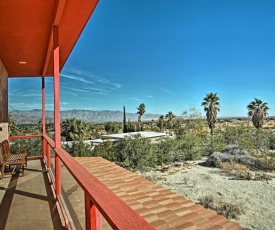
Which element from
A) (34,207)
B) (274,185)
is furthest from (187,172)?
(34,207)

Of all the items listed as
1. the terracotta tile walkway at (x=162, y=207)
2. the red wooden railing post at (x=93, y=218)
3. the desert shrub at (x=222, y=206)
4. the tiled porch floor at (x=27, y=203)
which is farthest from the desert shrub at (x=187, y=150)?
the red wooden railing post at (x=93, y=218)

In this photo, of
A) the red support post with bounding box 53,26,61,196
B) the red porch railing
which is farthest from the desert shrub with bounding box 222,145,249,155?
the red porch railing

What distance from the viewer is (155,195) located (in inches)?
156

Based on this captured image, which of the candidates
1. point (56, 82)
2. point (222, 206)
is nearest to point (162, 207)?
point (56, 82)

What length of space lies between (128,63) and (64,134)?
1206 inches

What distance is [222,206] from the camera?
7480 millimetres

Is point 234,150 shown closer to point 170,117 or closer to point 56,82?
point 56,82

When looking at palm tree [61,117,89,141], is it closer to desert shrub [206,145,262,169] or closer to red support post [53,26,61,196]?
desert shrub [206,145,262,169]

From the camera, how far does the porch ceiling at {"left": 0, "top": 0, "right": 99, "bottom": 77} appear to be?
7.94 feet

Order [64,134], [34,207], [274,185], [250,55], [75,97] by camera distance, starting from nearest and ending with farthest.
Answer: [34,207], [274,185], [64,134], [250,55], [75,97]

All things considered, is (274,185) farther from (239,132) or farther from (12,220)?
(12,220)

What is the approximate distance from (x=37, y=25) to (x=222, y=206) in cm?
757

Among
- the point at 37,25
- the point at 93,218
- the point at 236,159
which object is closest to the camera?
the point at 93,218

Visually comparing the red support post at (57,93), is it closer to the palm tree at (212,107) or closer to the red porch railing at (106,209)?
the red porch railing at (106,209)
